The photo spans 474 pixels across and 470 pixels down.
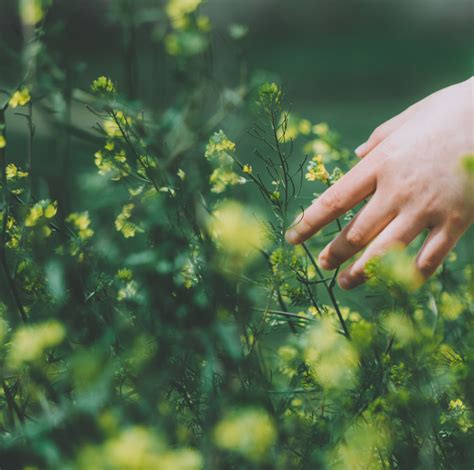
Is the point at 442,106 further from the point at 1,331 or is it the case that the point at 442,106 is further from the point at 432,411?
the point at 1,331

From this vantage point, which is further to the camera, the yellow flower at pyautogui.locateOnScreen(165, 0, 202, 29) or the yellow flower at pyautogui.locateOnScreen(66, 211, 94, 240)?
the yellow flower at pyautogui.locateOnScreen(165, 0, 202, 29)

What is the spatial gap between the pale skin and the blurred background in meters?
3.50

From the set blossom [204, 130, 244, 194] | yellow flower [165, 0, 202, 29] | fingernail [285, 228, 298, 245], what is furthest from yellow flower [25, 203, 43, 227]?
yellow flower [165, 0, 202, 29]

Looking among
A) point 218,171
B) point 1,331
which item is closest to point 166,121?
point 218,171

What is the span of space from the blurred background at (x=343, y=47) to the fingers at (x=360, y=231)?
3499 mm

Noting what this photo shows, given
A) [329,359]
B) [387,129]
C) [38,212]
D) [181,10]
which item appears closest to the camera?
[329,359]

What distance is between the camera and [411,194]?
43.1 inches

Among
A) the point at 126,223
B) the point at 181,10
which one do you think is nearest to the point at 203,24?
the point at 181,10

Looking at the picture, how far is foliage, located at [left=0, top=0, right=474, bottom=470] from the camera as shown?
86cm

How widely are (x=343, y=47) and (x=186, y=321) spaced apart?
201 inches

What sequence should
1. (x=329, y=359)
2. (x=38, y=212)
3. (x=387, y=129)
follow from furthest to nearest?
(x=387, y=129), (x=38, y=212), (x=329, y=359)

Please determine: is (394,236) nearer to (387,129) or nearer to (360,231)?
(360,231)

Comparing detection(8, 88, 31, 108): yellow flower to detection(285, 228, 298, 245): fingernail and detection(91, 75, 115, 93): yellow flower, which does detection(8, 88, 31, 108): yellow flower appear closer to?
detection(91, 75, 115, 93): yellow flower

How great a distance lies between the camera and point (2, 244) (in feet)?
3.29
